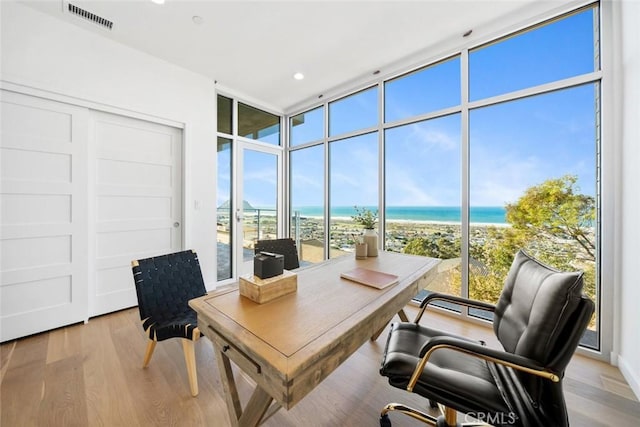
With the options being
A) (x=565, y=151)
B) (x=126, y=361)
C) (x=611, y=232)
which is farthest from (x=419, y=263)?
(x=126, y=361)

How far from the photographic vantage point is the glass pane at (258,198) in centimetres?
394

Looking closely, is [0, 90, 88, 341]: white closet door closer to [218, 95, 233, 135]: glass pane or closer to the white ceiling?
the white ceiling

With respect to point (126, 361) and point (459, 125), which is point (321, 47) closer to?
point (459, 125)

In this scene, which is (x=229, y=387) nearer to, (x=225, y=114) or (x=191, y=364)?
(x=191, y=364)

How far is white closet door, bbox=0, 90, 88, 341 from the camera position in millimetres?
2104

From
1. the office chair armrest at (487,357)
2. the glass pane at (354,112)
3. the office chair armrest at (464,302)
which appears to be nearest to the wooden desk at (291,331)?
the office chair armrest at (464,302)

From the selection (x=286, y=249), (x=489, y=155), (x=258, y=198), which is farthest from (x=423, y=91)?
(x=258, y=198)

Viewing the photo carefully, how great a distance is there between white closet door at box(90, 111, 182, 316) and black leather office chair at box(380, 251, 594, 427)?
2.96 m

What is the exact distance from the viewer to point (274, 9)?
84.3 inches

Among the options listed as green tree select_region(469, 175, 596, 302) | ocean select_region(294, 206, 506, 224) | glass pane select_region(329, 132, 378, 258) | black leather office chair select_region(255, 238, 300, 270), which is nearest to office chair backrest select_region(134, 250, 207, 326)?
black leather office chair select_region(255, 238, 300, 270)

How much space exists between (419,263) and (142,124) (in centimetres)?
335

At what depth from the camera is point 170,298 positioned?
186cm

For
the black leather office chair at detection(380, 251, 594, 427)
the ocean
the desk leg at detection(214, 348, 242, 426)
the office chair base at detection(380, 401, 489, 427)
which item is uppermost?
the ocean

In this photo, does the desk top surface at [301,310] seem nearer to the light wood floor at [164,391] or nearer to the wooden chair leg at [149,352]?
the light wood floor at [164,391]
